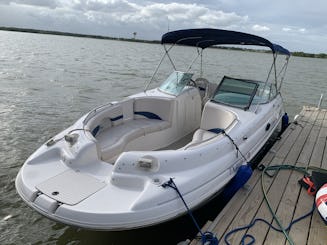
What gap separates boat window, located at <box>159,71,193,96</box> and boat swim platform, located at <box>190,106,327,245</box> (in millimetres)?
1973

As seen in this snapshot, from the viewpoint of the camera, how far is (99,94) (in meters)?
11.8

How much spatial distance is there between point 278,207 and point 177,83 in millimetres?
2851

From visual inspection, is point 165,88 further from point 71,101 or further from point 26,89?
point 26,89

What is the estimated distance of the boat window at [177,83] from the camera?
5.51 m

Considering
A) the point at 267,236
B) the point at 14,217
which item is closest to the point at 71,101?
the point at 14,217

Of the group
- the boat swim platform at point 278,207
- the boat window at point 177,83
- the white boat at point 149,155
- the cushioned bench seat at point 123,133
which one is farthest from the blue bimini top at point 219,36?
the boat swim platform at point 278,207

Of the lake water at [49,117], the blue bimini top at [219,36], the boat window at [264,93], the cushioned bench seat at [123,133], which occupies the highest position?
the blue bimini top at [219,36]

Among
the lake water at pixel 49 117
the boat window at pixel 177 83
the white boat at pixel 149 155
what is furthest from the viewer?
the boat window at pixel 177 83

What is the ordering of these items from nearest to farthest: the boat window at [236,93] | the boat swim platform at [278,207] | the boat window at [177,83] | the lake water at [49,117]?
the boat swim platform at [278,207] → the lake water at [49,117] → the boat window at [236,93] → the boat window at [177,83]

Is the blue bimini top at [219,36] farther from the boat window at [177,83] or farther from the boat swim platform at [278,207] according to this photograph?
the boat swim platform at [278,207]

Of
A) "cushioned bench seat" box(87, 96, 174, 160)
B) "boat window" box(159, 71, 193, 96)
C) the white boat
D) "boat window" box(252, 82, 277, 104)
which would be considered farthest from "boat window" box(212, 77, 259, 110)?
"cushioned bench seat" box(87, 96, 174, 160)

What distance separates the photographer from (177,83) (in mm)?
5590

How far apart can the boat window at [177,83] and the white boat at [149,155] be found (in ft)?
0.06

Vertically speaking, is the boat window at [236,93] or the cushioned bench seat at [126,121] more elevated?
the boat window at [236,93]
